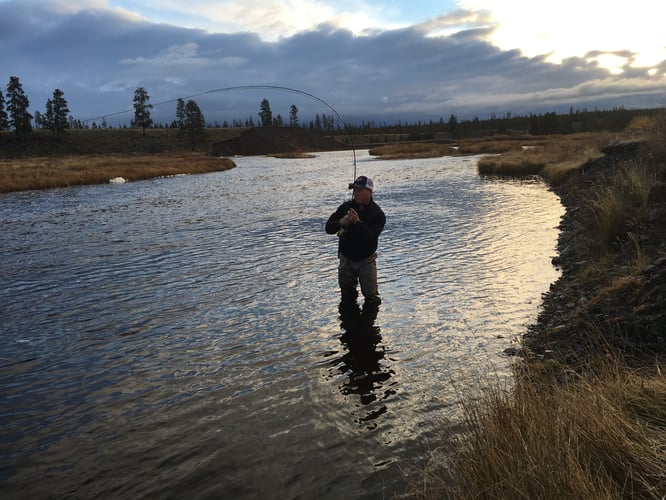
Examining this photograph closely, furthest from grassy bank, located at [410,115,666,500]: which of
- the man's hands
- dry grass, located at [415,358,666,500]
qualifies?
the man's hands

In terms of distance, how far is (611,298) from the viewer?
7.76m

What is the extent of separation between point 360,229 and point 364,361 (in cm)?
253

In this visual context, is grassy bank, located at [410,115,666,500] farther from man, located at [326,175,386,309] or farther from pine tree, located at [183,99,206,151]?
pine tree, located at [183,99,206,151]

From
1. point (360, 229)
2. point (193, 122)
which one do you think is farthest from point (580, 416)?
point (193, 122)

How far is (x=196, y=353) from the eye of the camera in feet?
26.2

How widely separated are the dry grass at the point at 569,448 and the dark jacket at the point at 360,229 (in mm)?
4868

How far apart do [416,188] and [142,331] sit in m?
28.4

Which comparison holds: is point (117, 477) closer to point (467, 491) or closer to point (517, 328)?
point (467, 491)

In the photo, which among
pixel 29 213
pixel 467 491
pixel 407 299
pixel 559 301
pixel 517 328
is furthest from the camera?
pixel 29 213

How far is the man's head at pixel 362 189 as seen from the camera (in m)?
8.75

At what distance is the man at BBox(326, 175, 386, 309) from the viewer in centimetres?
882

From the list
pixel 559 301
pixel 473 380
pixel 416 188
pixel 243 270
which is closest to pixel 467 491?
pixel 473 380

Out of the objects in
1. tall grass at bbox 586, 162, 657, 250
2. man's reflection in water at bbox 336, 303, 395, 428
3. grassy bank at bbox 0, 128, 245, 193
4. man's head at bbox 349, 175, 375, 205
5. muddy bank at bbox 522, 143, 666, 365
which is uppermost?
grassy bank at bbox 0, 128, 245, 193

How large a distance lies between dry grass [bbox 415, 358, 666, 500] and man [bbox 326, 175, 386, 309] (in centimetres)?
491
